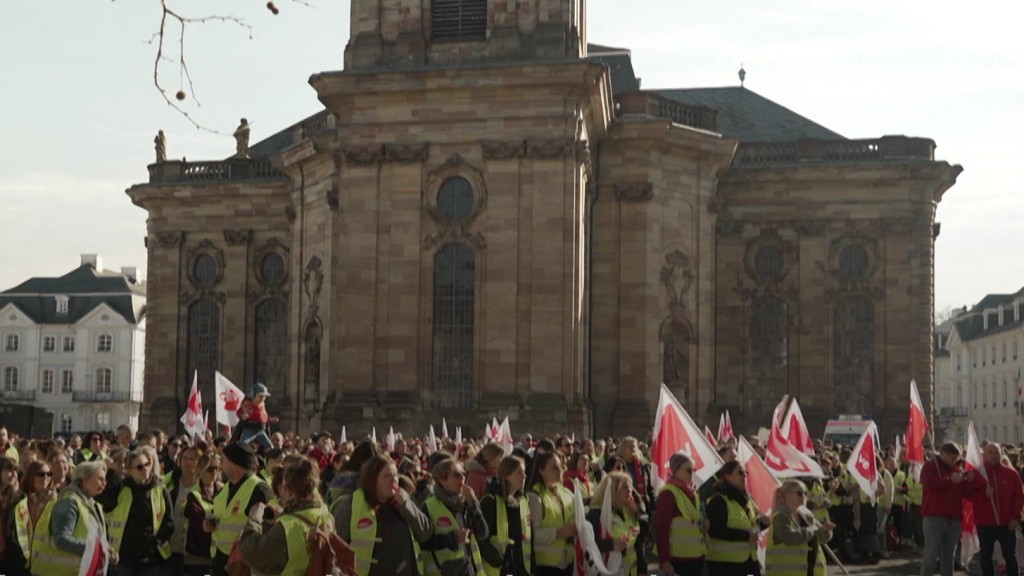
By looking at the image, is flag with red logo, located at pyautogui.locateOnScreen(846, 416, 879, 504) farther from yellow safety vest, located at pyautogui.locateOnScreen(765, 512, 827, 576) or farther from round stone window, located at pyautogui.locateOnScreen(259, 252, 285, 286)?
round stone window, located at pyautogui.locateOnScreen(259, 252, 285, 286)

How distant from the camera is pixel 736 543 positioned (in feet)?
41.1

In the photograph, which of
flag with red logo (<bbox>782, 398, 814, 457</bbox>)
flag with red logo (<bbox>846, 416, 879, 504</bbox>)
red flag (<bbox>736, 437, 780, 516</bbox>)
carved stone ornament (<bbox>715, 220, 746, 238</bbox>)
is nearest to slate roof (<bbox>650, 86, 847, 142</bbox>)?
carved stone ornament (<bbox>715, 220, 746, 238</bbox>)

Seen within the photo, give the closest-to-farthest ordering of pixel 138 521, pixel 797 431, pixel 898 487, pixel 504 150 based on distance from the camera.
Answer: pixel 138 521, pixel 797 431, pixel 898 487, pixel 504 150

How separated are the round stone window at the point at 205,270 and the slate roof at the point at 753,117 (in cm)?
1573

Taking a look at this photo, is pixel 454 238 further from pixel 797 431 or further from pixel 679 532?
pixel 679 532

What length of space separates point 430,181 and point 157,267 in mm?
18212

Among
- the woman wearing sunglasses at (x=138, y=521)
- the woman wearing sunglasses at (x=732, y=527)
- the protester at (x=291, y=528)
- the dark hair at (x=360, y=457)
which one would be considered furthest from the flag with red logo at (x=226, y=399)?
the protester at (x=291, y=528)

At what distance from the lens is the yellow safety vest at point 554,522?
39.7 feet

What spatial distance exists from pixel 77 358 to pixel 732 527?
87.4m

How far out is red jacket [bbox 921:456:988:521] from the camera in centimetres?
1731

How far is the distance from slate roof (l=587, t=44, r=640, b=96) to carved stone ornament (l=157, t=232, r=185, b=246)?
15076 mm

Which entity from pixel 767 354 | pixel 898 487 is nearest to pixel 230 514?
pixel 898 487

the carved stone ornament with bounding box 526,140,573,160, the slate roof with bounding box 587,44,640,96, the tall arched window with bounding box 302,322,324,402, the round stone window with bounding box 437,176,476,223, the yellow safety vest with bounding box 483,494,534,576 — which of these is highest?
the slate roof with bounding box 587,44,640,96

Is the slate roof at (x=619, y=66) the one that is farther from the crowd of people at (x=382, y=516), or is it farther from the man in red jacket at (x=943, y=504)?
the crowd of people at (x=382, y=516)
